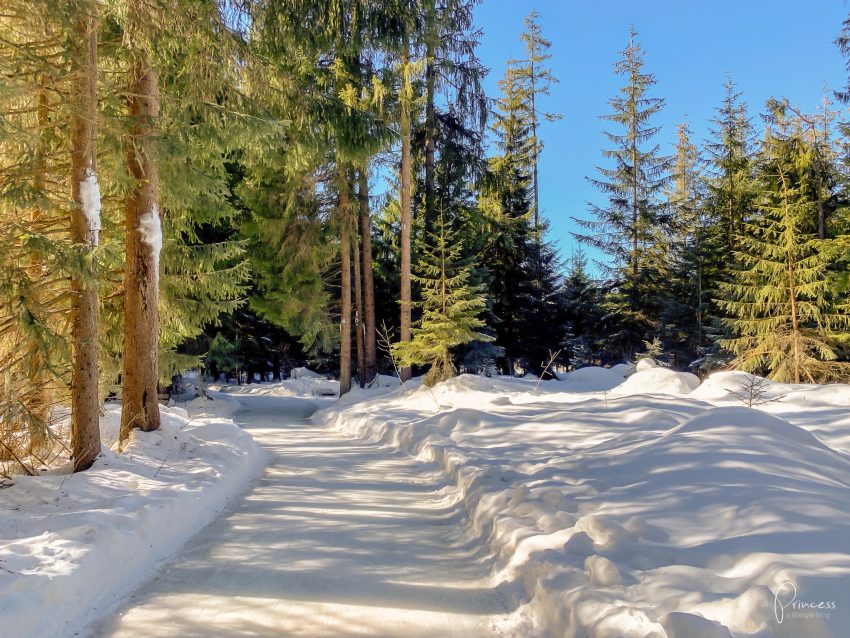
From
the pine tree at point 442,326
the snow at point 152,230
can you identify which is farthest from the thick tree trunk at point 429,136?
the snow at point 152,230

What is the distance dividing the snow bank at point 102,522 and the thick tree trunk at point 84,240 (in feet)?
1.36

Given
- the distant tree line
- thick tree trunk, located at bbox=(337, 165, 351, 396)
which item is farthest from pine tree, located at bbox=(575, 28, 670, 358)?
thick tree trunk, located at bbox=(337, 165, 351, 396)

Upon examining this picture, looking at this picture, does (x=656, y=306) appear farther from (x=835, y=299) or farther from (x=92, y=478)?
(x=92, y=478)

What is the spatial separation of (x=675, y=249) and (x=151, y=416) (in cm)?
2880

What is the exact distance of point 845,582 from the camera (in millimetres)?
2834

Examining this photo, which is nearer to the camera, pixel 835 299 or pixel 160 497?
pixel 160 497

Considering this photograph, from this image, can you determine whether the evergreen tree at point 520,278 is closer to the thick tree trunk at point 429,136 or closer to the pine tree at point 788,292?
the thick tree trunk at point 429,136

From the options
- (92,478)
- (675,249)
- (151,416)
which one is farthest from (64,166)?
(675,249)

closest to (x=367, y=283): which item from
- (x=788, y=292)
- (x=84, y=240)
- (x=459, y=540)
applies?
(x=788, y=292)

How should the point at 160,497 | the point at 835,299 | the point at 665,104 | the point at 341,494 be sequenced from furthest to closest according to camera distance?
the point at 665,104 → the point at 835,299 → the point at 341,494 → the point at 160,497

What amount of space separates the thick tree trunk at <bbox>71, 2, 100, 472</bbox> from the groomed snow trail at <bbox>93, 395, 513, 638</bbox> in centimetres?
205

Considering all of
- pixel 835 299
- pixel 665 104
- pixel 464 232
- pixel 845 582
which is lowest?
pixel 845 582

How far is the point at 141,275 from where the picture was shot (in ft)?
25.6

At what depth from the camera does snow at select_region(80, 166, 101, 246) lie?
640 centimetres
